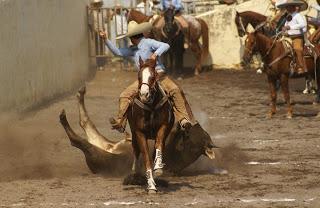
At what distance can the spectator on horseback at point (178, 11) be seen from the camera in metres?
25.8

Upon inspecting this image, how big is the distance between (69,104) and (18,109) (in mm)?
2839

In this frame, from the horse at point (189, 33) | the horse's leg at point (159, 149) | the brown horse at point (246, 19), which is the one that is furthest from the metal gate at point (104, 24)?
the horse's leg at point (159, 149)

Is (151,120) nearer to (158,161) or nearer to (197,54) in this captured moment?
(158,161)

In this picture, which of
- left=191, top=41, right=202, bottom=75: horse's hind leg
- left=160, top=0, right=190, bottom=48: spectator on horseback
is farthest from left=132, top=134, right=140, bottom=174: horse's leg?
left=191, top=41, right=202, bottom=75: horse's hind leg

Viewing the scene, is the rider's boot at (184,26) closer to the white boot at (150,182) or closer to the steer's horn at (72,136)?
the steer's horn at (72,136)

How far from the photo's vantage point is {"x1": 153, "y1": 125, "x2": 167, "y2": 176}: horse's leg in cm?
948

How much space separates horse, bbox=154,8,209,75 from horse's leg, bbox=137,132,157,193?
15.9m

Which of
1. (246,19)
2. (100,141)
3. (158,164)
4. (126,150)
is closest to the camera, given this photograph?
(158,164)

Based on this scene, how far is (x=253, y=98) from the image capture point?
20.6 m

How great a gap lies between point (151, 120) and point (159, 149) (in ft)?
1.20

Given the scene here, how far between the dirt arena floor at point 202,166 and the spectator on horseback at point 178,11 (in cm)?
697

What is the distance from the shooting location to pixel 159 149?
971cm

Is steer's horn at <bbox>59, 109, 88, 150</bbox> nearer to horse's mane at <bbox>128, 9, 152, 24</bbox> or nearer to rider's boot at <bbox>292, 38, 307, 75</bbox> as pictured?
rider's boot at <bbox>292, 38, 307, 75</bbox>

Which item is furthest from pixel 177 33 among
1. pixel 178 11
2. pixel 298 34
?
pixel 298 34
